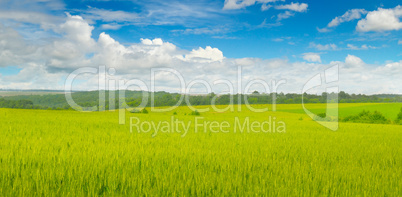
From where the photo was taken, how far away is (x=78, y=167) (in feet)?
14.7

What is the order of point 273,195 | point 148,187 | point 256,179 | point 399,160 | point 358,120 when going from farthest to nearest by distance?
point 358,120 < point 399,160 < point 256,179 < point 148,187 < point 273,195

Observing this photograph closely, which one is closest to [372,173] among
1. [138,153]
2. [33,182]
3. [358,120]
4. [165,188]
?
[165,188]

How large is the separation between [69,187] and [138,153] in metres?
2.47

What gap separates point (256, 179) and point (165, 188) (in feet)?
4.69

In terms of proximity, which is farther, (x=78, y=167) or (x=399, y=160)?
(x=399, y=160)

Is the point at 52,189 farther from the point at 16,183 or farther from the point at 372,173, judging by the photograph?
the point at 372,173

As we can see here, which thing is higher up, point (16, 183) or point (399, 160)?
point (16, 183)

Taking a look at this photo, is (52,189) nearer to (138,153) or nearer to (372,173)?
(138,153)

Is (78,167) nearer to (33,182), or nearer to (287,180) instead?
(33,182)

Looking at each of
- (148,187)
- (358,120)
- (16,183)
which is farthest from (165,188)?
(358,120)

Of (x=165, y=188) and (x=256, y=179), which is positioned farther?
(x=256, y=179)

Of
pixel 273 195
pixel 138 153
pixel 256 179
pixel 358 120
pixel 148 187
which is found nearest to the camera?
pixel 273 195

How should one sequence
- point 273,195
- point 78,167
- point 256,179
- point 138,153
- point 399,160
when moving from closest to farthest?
point 273,195
point 256,179
point 78,167
point 138,153
point 399,160

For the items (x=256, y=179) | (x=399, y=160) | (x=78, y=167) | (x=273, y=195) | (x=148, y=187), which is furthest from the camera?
(x=399, y=160)
